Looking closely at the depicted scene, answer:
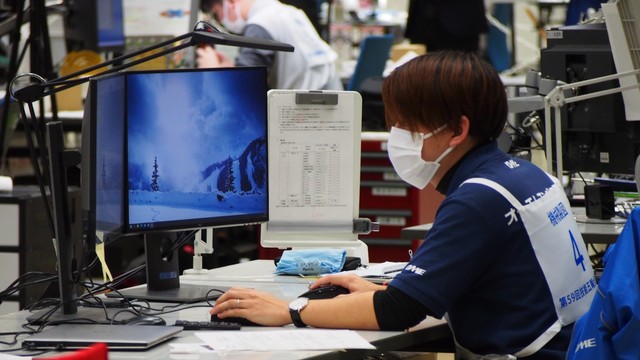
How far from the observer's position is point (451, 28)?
25.3 feet

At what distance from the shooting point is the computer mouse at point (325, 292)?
2.35 metres

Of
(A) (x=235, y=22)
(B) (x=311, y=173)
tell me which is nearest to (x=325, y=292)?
(B) (x=311, y=173)

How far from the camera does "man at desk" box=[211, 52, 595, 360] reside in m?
2.10

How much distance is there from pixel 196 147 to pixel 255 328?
49 cm

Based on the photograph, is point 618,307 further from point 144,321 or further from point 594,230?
point 594,230

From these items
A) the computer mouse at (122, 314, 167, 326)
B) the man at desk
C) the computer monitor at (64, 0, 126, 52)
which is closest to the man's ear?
the man at desk

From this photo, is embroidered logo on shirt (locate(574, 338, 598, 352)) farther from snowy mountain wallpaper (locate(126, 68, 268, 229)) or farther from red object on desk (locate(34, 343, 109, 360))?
snowy mountain wallpaper (locate(126, 68, 268, 229))

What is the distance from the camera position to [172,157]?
249cm

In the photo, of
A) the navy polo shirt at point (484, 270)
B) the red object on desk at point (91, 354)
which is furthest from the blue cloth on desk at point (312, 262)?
the red object on desk at point (91, 354)

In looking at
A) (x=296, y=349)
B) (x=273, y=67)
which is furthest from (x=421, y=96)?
(x=273, y=67)

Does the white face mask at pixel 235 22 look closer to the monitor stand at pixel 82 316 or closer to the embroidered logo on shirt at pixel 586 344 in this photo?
the monitor stand at pixel 82 316

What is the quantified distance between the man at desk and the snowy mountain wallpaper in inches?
12.5

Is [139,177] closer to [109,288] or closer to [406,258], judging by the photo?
[109,288]

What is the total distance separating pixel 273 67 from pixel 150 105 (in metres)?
3.09
